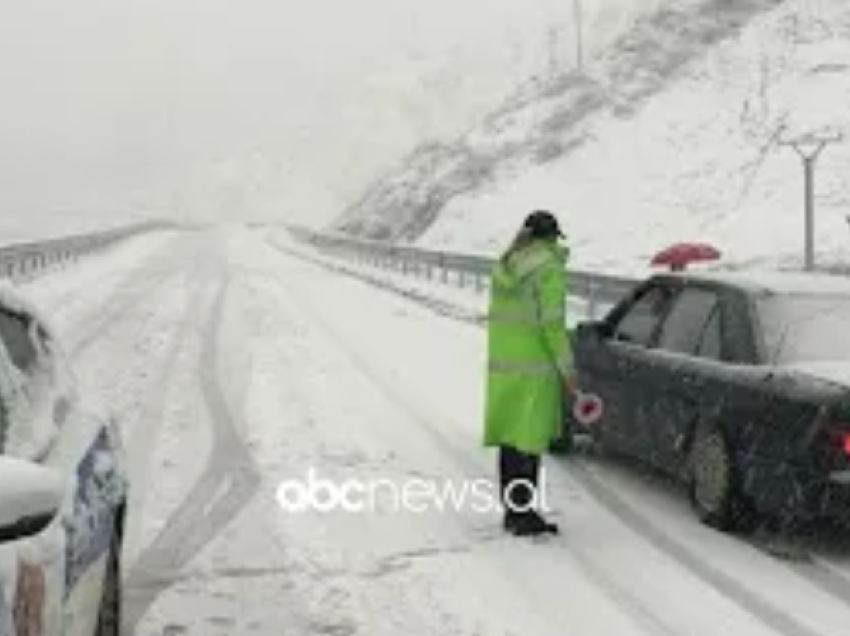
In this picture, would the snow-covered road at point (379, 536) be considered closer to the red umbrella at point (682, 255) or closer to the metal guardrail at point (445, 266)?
the red umbrella at point (682, 255)

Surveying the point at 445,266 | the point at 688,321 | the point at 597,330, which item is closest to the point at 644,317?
the point at 597,330

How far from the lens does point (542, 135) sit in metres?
71.9

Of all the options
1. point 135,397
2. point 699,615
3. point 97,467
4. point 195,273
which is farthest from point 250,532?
point 195,273

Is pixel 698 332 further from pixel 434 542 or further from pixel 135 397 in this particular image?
pixel 135 397

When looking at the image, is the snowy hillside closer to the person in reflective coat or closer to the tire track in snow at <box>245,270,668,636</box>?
the tire track in snow at <box>245,270,668,636</box>

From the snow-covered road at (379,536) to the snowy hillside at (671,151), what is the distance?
30272 millimetres

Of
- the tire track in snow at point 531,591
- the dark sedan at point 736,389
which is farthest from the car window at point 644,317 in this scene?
the tire track in snow at point 531,591

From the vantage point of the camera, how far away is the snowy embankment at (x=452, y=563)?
22.6 ft

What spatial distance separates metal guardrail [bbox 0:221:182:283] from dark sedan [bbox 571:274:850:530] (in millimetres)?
19799

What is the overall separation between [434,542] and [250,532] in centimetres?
103

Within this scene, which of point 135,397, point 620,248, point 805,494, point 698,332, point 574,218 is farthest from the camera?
point 574,218

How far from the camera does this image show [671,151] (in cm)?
6412

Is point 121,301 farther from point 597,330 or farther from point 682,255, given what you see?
point 597,330

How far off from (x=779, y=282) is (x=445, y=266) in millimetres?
26742
